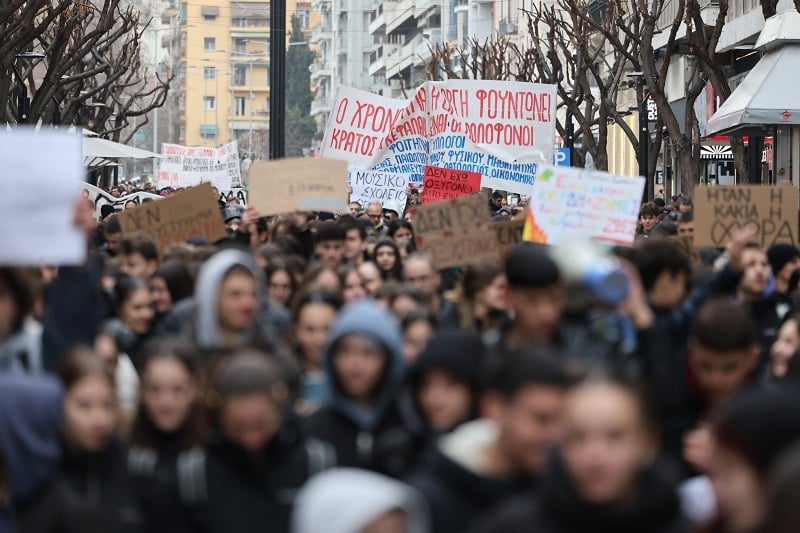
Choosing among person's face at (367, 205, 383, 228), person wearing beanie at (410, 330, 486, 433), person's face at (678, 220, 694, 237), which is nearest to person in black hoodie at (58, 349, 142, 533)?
person wearing beanie at (410, 330, 486, 433)

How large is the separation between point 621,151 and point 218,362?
59.2 meters

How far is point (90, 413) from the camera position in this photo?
497 centimetres

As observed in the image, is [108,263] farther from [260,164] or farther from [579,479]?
[579,479]

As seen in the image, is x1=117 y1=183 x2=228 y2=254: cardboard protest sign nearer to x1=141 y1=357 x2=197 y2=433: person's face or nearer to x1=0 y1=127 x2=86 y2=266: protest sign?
x1=0 y1=127 x2=86 y2=266: protest sign

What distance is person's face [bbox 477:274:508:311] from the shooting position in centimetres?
783

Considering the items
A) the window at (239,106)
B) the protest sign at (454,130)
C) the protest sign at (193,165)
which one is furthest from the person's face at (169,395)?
the window at (239,106)

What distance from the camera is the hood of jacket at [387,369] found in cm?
525

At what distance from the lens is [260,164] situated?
13.1 m

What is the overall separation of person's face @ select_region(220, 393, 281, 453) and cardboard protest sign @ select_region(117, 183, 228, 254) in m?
7.48

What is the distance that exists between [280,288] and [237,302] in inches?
90.7

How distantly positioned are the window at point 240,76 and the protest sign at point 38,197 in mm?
158752

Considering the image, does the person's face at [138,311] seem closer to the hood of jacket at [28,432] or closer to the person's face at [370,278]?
the person's face at [370,278]

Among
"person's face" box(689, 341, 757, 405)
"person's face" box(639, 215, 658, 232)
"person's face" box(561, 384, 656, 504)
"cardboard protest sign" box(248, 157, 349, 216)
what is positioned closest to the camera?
"person's face" box(561, 384, 656, 504)

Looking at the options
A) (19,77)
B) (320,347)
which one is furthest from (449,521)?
(19,77)
